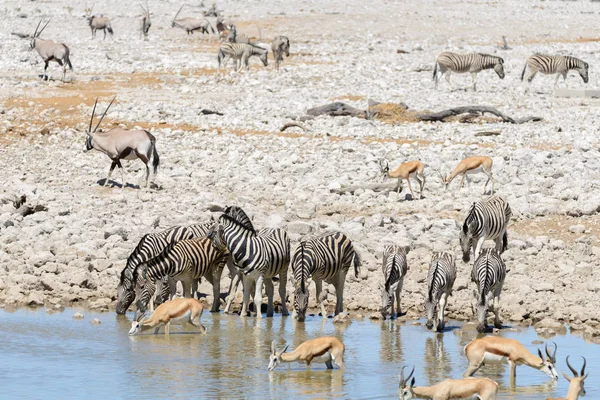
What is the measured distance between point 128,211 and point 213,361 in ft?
22.1

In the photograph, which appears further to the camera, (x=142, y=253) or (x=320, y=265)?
(x=142, y=253)

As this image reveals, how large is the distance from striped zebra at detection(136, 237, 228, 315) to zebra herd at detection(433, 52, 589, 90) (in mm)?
19858

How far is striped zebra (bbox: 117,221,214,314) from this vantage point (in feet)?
41.0

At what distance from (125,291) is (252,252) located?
4.77 feet

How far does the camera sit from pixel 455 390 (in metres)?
8.41

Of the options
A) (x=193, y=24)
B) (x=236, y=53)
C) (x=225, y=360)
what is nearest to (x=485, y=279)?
(x=225, y=360)

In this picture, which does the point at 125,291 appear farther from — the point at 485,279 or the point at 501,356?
the point at 501,356

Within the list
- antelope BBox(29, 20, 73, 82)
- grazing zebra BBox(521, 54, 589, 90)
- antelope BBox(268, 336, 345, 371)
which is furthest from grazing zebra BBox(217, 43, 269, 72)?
antelope BBox(268, 336, 345, 371)

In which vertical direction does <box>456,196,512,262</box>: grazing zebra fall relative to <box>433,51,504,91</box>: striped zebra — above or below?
below

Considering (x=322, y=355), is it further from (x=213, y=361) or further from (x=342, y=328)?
(x=342, y=328)

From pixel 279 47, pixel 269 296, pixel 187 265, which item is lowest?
pixel 269 296

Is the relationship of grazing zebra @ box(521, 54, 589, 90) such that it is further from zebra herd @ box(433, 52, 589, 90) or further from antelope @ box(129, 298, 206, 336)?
antelope @ box(129, 298, 206, 336)

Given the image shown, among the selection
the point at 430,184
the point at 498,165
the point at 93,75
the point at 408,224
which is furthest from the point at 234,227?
the point at 93,75

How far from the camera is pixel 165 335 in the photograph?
11539 mm
